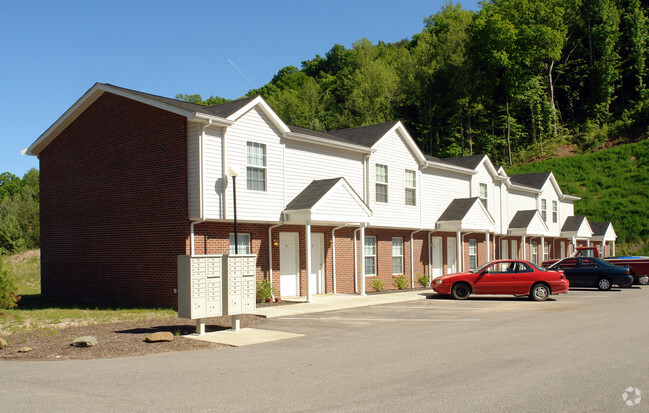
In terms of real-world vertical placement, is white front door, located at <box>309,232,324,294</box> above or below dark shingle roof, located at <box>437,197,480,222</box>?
below

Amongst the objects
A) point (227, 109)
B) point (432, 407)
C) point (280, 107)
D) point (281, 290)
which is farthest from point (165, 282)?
point (280, 107)

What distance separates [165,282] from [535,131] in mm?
60861

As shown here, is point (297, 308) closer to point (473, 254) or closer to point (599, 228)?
point (473, 254)

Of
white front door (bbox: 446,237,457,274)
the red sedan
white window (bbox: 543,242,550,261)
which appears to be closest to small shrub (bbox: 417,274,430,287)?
white front door (bbox: 446,237,457,274)

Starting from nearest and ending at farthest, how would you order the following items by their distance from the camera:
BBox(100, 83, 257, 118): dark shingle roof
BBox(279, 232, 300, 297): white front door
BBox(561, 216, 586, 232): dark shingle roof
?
1. BBox(100, 83, 257, 118): dark shingle roof
2. BBox(279, 232, 300, 297): white front door
3. BBox(561, 216, 586, 232): dark shingle roof

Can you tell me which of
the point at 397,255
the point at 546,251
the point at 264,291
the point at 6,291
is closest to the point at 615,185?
the point at 546,251

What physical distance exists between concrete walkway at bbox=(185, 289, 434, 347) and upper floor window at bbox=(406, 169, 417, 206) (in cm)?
430

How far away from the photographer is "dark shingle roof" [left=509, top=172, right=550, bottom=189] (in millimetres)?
40938

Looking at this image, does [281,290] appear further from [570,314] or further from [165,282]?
[570,314]

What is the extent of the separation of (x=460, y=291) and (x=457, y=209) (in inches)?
320

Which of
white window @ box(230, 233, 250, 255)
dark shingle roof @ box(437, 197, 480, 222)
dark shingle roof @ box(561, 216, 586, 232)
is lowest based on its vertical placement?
white window @ box(230, 233, 250, 255)

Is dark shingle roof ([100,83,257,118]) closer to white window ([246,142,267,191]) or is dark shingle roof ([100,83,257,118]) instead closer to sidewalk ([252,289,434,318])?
white window ([246,142,267,191])

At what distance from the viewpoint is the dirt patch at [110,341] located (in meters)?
11.2

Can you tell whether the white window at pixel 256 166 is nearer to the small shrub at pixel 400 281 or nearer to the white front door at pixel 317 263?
the white front door at pixel 317 263
